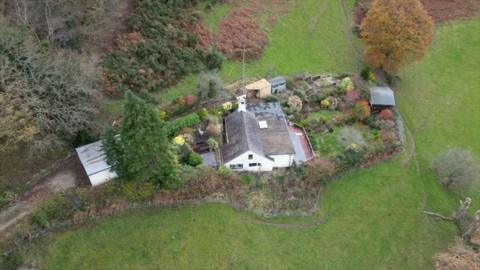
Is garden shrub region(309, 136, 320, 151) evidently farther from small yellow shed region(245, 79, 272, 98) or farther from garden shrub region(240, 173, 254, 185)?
garden shrub region(240, 173, 254, 185)

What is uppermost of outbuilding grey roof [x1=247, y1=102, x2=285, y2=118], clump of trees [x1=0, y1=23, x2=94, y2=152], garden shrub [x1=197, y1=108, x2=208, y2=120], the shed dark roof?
clump of trees [x1=0, y1=23, x2=94, y2=152]

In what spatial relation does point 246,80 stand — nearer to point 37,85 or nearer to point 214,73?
point 214,73

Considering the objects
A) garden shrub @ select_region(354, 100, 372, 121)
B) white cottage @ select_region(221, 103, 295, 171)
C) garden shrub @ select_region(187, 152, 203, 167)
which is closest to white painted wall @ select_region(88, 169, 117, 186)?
garden shrub @ select_region(187, 152, 203, 167)

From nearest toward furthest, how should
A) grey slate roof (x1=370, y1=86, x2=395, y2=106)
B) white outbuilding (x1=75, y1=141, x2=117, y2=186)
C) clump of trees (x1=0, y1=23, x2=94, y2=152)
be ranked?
clump of trees (x1=0, y1=23, x2=94, y2=152) → white outbuilding (x1=75, y1=141, x2=117, y2=186) → grey slate roof (x1=370, y1=86, x2=395, y2=106)

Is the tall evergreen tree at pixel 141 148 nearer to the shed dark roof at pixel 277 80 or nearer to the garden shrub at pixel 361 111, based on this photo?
the shed dark roof at pixel 277 80

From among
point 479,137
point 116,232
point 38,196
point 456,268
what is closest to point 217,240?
point 116,232

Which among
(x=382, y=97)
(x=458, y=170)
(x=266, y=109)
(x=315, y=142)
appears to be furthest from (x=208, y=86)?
(x=458, y=170)
